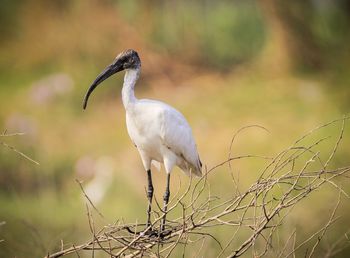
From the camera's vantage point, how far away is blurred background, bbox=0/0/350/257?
9.15m

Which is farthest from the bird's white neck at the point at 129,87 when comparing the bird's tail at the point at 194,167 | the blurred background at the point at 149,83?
the blurred background at the point at 149,83

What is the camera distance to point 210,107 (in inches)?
374

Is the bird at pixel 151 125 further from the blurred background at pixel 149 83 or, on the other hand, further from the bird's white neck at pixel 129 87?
the blurred background at pixel 149 83

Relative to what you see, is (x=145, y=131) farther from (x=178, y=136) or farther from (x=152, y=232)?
(x=152, y=232)

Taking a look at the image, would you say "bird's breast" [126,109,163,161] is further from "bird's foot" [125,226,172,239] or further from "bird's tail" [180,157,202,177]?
"bird's foot" [125,226,172,239]

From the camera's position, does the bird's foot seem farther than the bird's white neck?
No

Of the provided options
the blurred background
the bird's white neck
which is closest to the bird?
the bird's white neck

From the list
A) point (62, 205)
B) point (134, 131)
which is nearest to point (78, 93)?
point (62, 205)

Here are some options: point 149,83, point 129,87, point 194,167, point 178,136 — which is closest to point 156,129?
point 178,136

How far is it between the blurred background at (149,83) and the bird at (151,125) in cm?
395

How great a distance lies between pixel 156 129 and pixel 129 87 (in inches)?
11.6

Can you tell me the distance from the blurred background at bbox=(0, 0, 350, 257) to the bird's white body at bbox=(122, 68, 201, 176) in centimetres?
396

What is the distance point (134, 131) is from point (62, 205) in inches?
171

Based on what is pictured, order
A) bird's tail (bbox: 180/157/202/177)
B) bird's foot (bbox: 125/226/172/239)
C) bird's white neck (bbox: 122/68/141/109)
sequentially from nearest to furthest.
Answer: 1. bird's foot (bbox: 125/226/172/239)
2. bird's white neck (bbox: 122/68/141/109)
3. bird's tail (bbox: 180/157/202/177)
